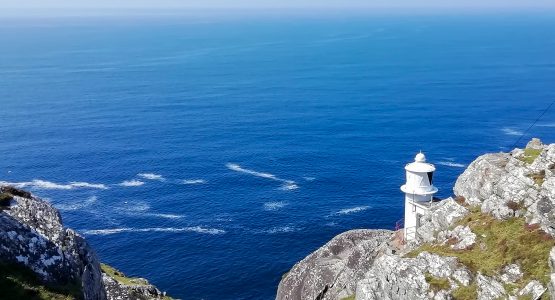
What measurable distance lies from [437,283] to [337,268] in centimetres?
1682

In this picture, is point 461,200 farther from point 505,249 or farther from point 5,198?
point 5,198

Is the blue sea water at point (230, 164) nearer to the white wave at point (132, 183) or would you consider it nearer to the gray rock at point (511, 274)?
the white wave at point (132, 183)

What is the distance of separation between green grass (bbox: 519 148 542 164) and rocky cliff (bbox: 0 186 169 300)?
1489 inches

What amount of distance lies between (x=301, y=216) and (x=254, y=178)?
20656 millimetres

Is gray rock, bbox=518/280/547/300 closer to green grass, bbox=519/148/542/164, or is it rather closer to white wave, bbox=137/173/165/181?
green grass, bbox=519/148/542/164

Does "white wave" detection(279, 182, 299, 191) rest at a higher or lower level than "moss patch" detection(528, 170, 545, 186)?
lower

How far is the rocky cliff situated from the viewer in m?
23.4

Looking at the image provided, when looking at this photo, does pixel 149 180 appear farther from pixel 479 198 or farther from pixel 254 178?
pixel 479 198

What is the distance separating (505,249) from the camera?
140 feet

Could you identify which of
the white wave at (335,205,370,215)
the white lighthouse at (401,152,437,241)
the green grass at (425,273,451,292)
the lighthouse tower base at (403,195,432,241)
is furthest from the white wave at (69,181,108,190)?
the green grass at (425,273,451,292)

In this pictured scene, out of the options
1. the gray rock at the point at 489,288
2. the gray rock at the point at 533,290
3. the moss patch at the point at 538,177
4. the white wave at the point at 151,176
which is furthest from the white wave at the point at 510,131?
the gray rock at the point at 533,290

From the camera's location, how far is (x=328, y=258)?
60.4 m

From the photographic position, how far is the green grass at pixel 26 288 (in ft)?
74.4

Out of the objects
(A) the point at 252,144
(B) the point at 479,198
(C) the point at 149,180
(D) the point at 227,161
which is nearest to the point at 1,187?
(B) the point at 479,198
